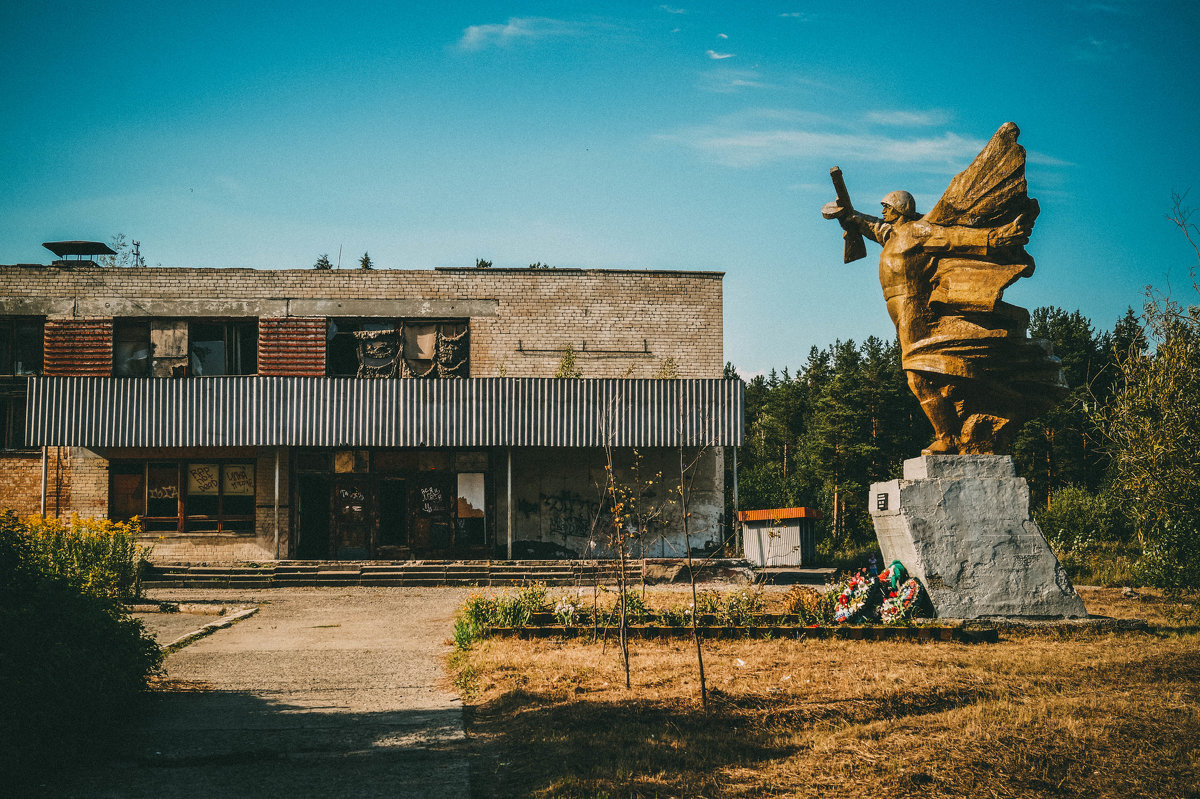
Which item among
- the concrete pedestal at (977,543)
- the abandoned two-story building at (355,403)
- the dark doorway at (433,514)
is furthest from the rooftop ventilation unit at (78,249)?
the concrete pedestal at (977,543)

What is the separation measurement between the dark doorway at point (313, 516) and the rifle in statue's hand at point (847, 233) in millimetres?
15207

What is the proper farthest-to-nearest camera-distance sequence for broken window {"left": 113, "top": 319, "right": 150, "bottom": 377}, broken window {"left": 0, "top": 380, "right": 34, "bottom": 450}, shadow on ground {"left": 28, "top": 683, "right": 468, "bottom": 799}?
1. broken window {"left": 113, "top": 319, "right": 150, "bottom": 377}
2. broken window {"left": 0, "top": 380, "right": 34, "bottom": 450}
3. shadow on ground {"left": 28, "top": 683, "right": 468, "bottom": 799}

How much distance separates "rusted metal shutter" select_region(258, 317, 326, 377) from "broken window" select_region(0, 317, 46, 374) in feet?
20.1

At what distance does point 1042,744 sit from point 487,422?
1553cm

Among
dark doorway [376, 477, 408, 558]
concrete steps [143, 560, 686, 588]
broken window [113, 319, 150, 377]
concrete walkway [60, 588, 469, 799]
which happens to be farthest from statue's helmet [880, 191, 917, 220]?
broken window [113, 319, 150, 377]

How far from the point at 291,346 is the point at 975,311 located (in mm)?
17365

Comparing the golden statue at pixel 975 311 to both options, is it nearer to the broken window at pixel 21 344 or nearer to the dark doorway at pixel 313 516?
the dark doorway at pixel 313 516

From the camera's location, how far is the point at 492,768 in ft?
17.4

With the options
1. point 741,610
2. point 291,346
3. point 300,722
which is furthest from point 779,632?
point 291,346

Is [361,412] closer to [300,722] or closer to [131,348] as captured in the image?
[131,348]

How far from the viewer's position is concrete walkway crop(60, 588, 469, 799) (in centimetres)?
504

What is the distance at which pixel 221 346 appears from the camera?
22.0 m

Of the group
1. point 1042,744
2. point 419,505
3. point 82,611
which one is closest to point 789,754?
point 1042,744

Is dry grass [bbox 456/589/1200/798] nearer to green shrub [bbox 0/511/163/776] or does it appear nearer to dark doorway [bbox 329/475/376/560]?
green shrub [bbox 0/511/163/776]
